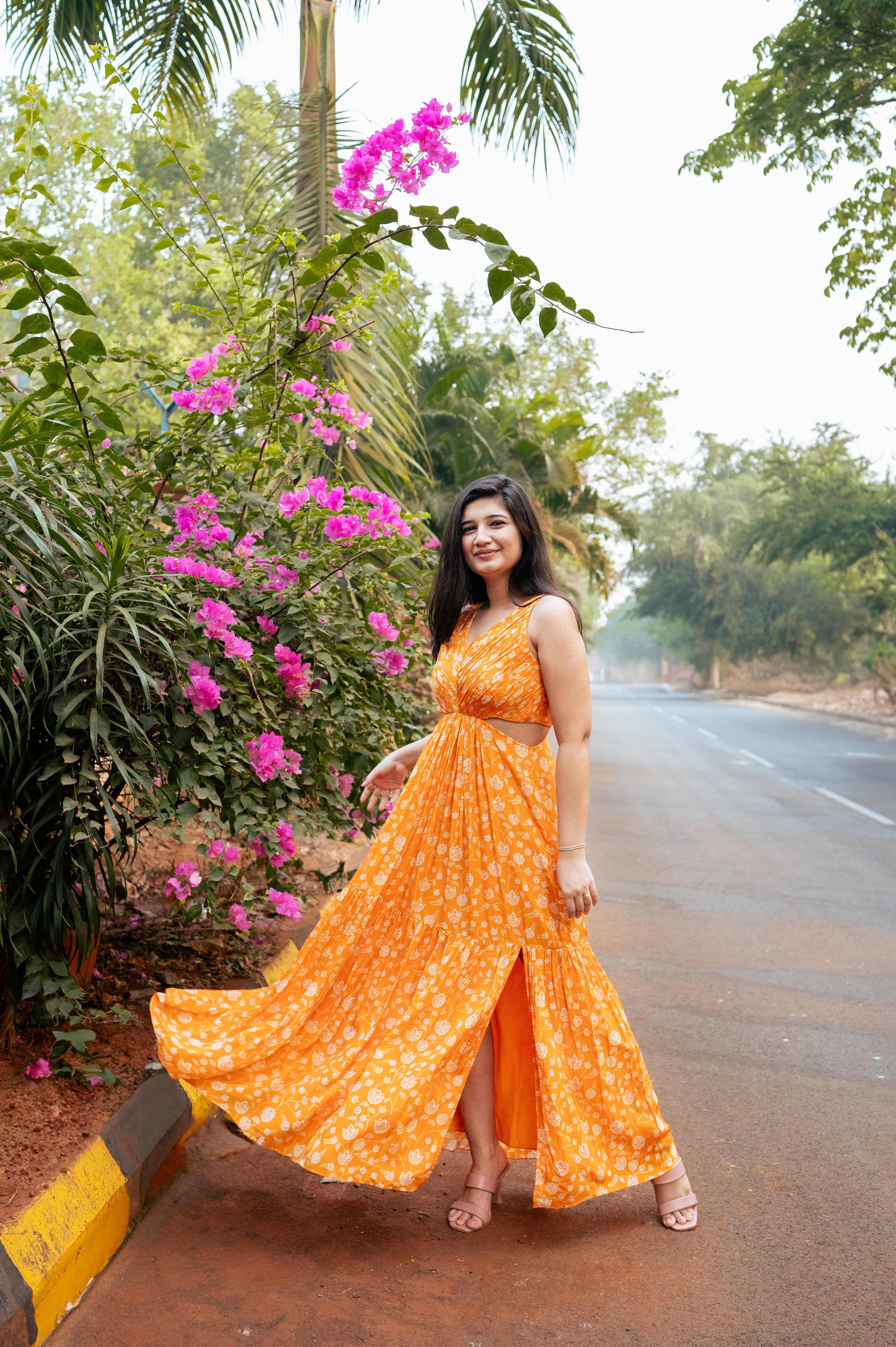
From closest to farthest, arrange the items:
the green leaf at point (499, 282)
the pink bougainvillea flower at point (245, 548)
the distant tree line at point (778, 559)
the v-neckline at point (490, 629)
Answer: the green leaf at point (499, 282) → the v-neckline at point (490, 629) → the pink bougainvillea flower at point (245, 548) → the distant tree line at point (778, 559)

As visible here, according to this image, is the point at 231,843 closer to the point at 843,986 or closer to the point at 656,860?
the point at 843,986

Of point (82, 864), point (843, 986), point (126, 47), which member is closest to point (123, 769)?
point (82, 864)

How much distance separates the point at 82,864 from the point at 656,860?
5957 mm

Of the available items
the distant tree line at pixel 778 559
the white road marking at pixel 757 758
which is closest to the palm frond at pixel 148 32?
the white road marking at pixel 757 758

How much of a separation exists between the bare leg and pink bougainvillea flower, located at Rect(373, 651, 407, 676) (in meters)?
1.59

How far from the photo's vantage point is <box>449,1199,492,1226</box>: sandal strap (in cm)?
294

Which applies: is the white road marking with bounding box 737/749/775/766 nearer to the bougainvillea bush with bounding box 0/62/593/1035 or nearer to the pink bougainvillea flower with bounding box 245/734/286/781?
the bougainvillea bush with bounding box 0/62/593/1035

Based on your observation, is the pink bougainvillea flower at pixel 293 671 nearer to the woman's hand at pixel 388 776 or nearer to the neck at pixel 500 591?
the woman's hand at pixel 388 776

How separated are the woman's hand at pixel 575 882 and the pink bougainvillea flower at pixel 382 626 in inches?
57.9

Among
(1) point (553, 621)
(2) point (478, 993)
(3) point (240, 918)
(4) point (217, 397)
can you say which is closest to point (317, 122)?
(4) point (217, 397)

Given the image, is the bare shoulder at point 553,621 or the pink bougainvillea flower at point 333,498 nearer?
the bare shoulder at point 553,621

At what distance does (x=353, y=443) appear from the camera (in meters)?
4.95

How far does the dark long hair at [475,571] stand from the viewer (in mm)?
3146

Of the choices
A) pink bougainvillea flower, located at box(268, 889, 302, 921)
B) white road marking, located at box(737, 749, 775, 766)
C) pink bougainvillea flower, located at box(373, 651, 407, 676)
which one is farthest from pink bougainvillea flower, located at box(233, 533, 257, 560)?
white road marking, located at box(737, 749, 775, 766)
